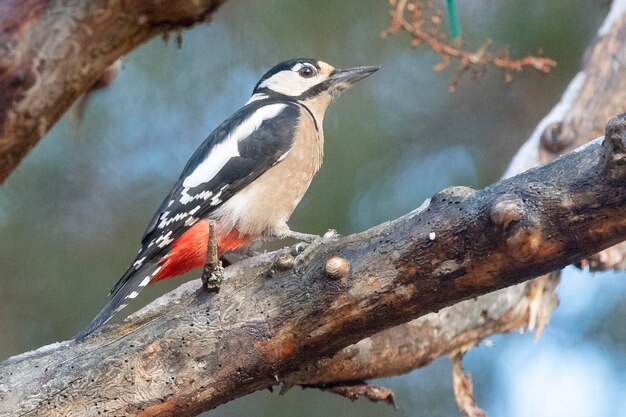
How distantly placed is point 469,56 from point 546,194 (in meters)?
1.37

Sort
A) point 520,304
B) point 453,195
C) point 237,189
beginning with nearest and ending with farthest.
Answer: point 453,195 → point 237,189 → point 520,304

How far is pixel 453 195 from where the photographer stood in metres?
2.03

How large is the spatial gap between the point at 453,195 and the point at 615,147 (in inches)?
16.4

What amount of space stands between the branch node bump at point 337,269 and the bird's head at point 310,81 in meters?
1.64

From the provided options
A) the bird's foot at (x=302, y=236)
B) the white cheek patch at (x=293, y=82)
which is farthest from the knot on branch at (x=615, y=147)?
→ the white cheek patch at (x=293, y=82)

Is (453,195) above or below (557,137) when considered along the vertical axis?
below

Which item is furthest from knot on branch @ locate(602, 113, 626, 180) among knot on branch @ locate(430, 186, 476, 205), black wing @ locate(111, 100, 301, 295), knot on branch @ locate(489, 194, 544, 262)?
black wing @ locate(111, 100, 301, 295)

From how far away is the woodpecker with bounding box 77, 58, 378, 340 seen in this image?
2807 millimetres

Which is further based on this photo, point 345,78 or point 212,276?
point 345,78

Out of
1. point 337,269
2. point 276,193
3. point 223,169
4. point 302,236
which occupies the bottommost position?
point 337,269

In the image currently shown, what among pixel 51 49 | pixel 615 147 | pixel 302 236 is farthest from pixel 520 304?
pixel 51 49

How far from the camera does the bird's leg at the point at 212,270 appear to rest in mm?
2032

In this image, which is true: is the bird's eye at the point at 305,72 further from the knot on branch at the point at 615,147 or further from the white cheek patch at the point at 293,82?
the knot on branch at the point at 615,147

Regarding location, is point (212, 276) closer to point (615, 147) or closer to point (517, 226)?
point (517, 226)
